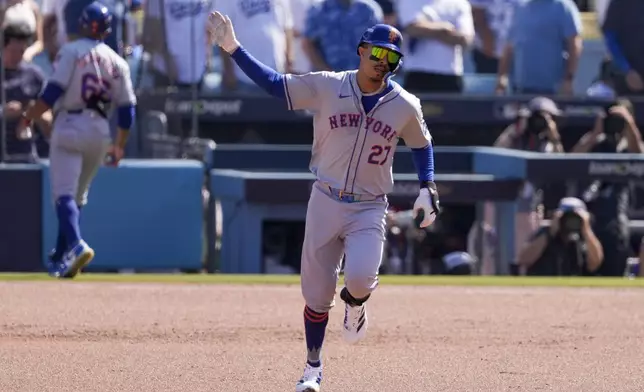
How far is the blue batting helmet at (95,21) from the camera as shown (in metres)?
10.6

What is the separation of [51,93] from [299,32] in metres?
4.25

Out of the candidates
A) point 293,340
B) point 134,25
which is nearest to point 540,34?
point 134,25

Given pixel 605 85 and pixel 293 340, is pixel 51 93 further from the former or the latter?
pixel 605 85

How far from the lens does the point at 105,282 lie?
432 inches

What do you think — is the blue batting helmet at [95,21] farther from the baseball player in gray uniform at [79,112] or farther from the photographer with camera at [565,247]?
the photographer with camera at [565,247]

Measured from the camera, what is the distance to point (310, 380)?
6.68 m

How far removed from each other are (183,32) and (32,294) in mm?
4100

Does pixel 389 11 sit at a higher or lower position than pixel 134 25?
higher

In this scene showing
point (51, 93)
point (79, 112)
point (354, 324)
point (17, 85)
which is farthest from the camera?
point (17, 85)

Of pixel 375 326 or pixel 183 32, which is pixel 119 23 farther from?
pixel 375 326

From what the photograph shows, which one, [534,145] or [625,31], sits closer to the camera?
[534,145]

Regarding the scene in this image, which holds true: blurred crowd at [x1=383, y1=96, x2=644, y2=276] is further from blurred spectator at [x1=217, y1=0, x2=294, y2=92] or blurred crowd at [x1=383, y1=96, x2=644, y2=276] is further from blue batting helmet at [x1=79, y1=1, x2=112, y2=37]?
blue batting helmet at [x1=79, y1=1, x2=112, y2=37]

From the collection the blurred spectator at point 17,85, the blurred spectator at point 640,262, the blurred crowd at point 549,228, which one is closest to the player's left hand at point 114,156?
the blurred spectator at point 17,85

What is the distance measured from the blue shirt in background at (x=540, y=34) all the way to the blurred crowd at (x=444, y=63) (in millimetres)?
11
